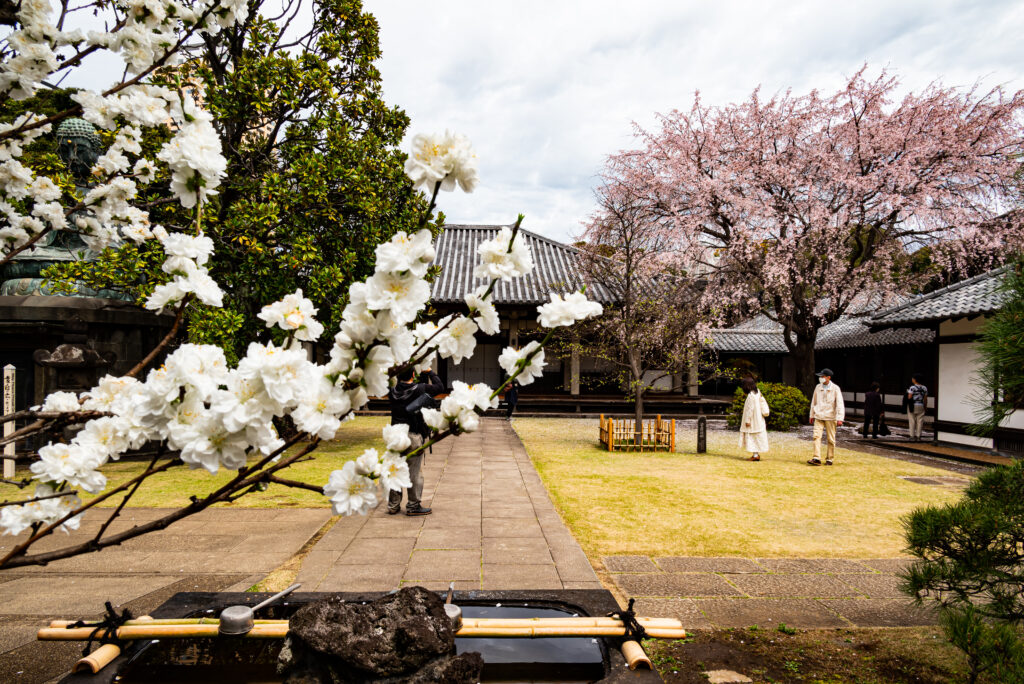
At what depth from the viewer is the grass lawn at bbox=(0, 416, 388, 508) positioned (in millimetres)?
7128

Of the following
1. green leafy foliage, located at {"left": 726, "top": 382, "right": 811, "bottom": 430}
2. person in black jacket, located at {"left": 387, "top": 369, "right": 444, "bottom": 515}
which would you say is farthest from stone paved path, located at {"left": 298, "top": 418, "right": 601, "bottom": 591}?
green leafy foliage, located at {"left": 726, "top": 382, "right": 811, "bottom": 430}

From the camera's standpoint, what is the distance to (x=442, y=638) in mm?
2273

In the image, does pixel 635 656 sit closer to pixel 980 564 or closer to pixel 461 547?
pixel 980 564

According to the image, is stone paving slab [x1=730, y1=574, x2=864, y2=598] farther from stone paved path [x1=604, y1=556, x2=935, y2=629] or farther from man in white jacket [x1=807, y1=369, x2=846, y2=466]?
man in white jacket [x1=807, y1=369, x2=846, y2=466]

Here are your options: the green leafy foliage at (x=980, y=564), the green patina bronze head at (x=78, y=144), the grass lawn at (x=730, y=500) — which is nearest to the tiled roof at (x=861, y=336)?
the grass lawn at (x=730, y=500)

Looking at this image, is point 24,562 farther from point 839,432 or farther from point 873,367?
point 873,367

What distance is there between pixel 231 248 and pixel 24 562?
328 inches

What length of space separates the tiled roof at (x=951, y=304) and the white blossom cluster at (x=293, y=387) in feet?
42.8

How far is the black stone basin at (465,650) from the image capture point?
2.56 metres

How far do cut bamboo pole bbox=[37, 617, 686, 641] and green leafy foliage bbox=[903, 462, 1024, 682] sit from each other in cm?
145

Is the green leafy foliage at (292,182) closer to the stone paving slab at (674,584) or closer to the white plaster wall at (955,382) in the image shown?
the stone paving slab at (674,584)

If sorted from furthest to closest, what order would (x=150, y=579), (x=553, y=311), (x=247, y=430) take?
(x=150, y=579)
(x=553, y=311)
(x=247, y=430)

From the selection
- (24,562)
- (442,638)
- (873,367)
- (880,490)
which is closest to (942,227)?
(873,367)

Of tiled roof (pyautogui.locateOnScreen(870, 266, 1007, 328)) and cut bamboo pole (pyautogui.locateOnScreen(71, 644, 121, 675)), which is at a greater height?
tiled roof (pyautogui.locateOnScreen(870, 266, 1007, 328))
